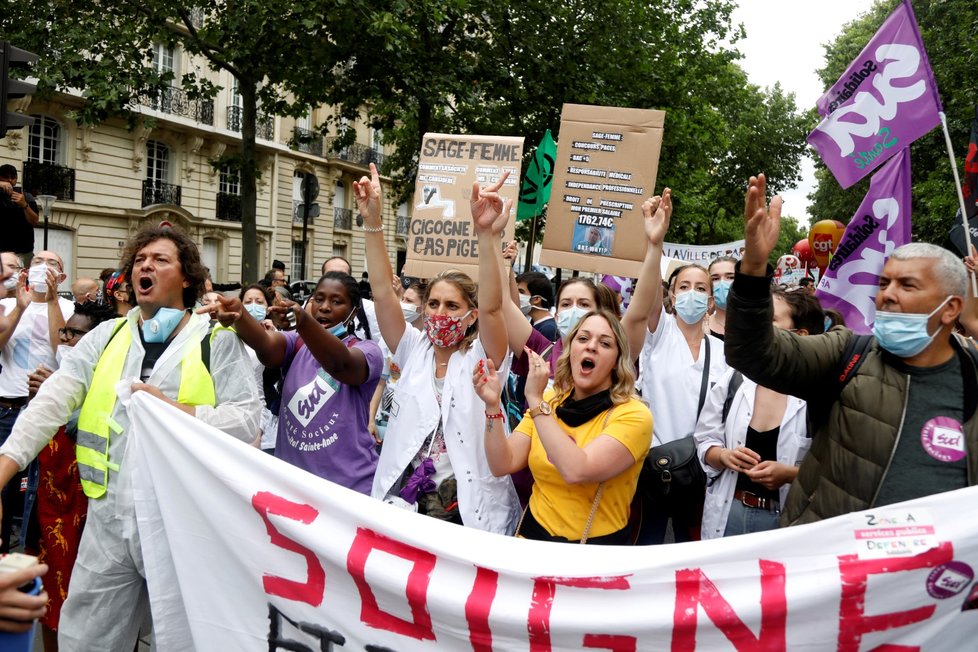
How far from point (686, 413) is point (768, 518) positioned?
679 mm

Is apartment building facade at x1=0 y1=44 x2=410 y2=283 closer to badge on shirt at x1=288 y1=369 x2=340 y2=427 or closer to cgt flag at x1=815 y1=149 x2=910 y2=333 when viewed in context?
cgt flag at x1=815 y1=149 x2=910 y2=333

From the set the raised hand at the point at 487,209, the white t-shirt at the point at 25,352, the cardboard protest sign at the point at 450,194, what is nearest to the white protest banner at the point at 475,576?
the raised hand at the point at 487,209

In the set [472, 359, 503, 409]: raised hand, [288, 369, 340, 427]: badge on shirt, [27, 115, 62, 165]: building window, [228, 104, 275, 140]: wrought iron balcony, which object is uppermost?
[228, 104, 275, 140]: wrought iron balcony

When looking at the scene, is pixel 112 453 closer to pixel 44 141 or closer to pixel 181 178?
pixel 44 141

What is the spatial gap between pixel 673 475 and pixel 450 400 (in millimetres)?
999

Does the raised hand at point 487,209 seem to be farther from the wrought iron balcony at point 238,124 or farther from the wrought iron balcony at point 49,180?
the wrought iron balcony at point 238,124

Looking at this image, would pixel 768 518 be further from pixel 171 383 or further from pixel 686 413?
pixel 171 383

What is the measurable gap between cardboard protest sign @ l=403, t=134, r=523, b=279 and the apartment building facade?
34.7 feet

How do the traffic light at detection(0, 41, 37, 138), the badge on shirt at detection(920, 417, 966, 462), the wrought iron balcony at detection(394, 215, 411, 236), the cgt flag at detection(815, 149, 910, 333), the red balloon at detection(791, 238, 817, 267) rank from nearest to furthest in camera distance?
the badge on shirt at detection(920, 417, 966, 462), the traffic light at detection(0, 41, 37, 138), the cgt flag at detection(815, 149, 910, 333), the red balloon at detection(791, 238, 817, 267), the wrought iron balcony at detection(394, 215, 411, 236)

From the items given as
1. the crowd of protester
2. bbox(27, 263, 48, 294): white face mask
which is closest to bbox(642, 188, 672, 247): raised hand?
the crowd of protester

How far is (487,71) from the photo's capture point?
16.0 metres

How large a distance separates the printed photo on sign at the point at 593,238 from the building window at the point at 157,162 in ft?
87.0

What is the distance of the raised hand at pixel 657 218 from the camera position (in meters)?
3.74

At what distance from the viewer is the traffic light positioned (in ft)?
13.6
